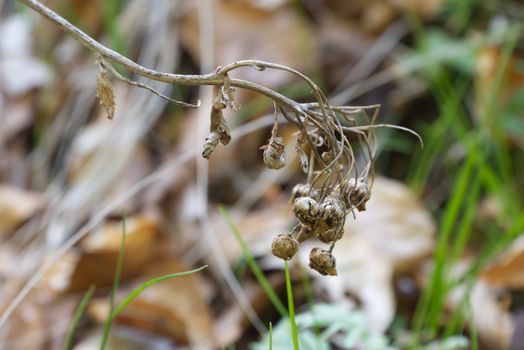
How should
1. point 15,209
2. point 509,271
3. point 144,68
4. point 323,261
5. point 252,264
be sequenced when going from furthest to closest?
point 15,209 → point 509,271 → point 252,264 → point 323,261 → point 144,68

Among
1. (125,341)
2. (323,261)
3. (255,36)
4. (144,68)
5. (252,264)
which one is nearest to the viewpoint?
(144,68)

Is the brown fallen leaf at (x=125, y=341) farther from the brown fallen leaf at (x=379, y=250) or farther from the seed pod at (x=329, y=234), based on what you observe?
the seed pod at (x=329, y=234)

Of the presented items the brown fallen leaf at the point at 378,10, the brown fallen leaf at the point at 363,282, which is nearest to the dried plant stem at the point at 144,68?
the brown fallen leaf at the point at 363,282

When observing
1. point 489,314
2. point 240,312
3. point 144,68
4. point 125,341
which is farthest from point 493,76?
point 144,68

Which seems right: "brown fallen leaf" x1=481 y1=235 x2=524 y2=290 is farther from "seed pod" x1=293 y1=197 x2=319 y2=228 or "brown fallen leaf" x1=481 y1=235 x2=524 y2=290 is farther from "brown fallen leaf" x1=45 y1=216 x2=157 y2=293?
"seed pod" x1=293 y1=197 x2=319 y2=228

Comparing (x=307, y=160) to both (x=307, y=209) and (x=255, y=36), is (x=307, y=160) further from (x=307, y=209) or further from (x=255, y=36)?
(x=255, y=36)
